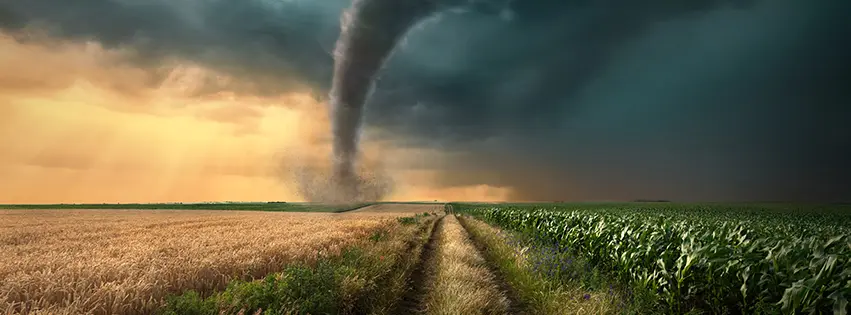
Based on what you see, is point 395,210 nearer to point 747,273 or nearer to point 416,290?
point 416,290

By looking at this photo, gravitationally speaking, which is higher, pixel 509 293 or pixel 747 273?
pixel 747 273

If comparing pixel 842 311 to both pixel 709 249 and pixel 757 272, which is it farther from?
pixel 709 249

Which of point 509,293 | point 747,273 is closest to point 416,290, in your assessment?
point 509,293

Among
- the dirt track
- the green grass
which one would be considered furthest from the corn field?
the dirt track

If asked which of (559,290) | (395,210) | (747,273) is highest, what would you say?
(747,273)

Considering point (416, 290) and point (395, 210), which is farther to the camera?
point (395, 210)

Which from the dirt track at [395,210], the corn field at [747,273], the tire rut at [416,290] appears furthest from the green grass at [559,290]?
the dirt track at [395,210]

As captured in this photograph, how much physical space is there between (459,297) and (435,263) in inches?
318

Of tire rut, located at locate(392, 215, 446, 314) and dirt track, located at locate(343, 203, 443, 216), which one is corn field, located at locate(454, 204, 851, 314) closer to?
tire rut, located at locate(392, 215, 446, 314)

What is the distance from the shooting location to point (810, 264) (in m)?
6.15

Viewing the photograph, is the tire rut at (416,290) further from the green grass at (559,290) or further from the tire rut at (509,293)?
the green grass at (559,290)

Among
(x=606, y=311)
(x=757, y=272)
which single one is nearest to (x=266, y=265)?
(x=606, y=311)

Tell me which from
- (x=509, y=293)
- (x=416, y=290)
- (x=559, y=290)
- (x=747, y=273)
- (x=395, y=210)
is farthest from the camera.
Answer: (x=395, y=210)

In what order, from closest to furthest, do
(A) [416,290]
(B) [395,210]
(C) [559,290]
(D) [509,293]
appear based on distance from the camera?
(C) [559,290]
(D) [509,293]
(A) [416,290]
(B) [395,210]
